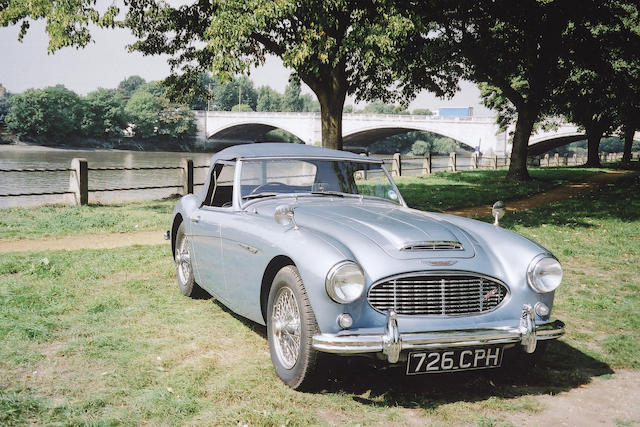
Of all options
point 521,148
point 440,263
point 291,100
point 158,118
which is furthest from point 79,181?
point 291,100

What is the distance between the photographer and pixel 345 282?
3217 millimetres

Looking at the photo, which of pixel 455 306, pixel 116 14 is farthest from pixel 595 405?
pixel 116 14

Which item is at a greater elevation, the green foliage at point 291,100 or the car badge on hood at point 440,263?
the green foliage at point 291,100

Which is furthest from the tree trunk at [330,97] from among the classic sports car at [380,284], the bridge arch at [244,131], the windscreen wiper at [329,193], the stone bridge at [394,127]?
the bridge arch at [244,131]

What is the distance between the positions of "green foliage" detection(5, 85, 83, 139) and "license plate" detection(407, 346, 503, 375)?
6729 centimetres

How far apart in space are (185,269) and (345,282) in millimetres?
2858

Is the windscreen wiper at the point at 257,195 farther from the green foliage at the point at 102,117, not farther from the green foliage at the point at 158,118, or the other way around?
the green foliage at the point at 158,118

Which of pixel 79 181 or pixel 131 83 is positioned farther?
pixel 131 83

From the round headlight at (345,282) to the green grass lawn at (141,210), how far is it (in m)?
7.54

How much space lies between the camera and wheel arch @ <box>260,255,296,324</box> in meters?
3.64

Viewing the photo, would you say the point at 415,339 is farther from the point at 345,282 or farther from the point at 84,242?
the point at 84,242

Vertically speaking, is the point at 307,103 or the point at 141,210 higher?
the point at 307,103

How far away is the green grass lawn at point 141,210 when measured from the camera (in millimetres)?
9914

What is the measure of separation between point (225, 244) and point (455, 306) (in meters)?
1.86
